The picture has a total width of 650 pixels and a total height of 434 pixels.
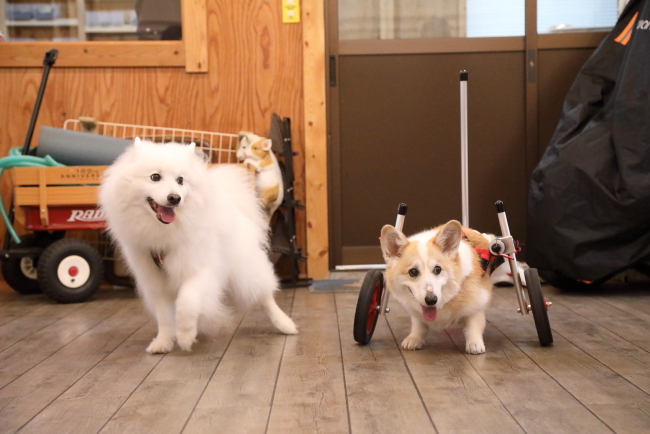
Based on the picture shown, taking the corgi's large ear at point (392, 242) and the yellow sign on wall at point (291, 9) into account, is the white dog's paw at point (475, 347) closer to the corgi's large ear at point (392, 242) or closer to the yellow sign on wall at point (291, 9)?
the corgi's large ear at point (392, 242)

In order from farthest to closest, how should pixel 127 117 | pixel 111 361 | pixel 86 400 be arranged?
pixel 127 117 < pixel 111 361 < pixel 86 400

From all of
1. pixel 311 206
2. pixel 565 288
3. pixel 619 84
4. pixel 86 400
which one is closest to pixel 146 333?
pixel 86 400

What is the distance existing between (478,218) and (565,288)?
35.2 inches

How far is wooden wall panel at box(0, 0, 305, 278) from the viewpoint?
14.3ft

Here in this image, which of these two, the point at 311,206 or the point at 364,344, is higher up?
the point at 311,206

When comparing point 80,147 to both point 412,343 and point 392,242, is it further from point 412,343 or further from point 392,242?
point 412,343

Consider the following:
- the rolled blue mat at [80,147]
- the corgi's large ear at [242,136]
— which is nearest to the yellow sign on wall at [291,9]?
the corgi's large ear at [242,136]

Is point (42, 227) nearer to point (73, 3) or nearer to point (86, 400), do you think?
point (73, 3)

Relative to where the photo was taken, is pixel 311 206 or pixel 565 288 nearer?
pixel 565 288

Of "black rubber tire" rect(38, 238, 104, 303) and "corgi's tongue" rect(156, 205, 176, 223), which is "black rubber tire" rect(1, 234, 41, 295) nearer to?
"black rubber tire" rect(38, 238, 104, 303)

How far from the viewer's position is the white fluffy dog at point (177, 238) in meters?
2.46

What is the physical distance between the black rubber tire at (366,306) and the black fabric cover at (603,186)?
4.89ft

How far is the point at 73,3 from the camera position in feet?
14.6

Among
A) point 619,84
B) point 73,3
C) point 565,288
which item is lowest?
point 565,288
